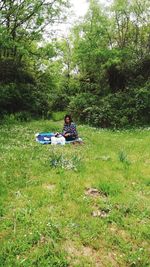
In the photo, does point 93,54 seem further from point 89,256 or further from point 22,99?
point 89,256

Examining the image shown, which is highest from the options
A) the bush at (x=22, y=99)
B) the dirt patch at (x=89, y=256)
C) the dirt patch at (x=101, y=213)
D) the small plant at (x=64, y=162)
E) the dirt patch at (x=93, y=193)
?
the bush at (x=22, y=99)

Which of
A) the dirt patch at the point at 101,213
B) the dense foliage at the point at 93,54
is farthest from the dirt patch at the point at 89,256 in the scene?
the dense foliage at the point at 93,54

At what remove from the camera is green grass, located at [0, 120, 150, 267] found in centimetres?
611

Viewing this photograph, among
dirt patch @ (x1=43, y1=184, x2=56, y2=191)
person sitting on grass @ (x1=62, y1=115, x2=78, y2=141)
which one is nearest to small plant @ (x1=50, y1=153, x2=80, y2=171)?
dirt patch @ (x1=43, y1=184, x2=56, y2=191)

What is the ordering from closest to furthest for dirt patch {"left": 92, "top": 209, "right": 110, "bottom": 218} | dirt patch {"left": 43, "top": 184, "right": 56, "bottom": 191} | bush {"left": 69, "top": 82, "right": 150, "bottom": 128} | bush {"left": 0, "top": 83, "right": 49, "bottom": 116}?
dirt patch {"left": 92, "top": 209, "right": 110, "bottom": 218}, dirt patch {"left": 43, "top": 184, "right": 56, "bottom": 191}, bush {"left": 69, "top": 82, "right": 150, "bottom": 128}, bush {"left": 0, "top": 83, "right": 49, "bottom": 116}

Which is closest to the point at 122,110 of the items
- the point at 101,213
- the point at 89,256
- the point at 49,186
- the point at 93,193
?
the point at 49,186

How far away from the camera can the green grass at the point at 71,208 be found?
6.11 meters

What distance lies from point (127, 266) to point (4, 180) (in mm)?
4533

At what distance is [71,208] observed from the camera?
776cm

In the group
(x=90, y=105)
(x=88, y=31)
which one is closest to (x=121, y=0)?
(x=88, y=31)

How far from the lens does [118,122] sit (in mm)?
23469

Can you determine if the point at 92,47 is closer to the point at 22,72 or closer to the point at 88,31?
the point at 88,31

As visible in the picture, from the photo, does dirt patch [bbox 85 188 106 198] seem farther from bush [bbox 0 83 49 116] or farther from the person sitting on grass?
bush [bbox 0 83 49 116]

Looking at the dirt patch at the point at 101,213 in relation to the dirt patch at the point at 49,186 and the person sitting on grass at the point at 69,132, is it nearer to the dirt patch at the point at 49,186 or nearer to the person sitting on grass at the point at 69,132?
the dirt patch at the point at 49,186
